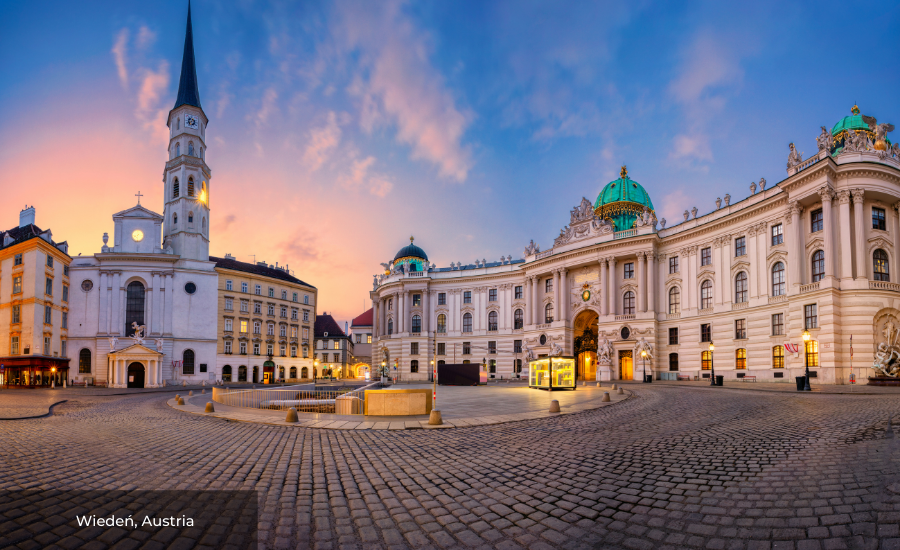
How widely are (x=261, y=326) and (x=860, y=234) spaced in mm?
70277

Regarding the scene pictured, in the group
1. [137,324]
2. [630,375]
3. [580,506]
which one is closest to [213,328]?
[137,324]

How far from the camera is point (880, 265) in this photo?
35.5m

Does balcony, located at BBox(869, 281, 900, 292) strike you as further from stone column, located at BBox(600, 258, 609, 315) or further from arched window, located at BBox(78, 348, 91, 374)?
arched window, located at BBox(78, 348, 91, 374)

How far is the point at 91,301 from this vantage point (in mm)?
58250

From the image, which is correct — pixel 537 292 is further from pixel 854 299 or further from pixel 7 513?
pixel 7 513

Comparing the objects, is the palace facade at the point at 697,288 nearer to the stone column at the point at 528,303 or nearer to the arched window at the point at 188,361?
the stone column at the point at 528,303

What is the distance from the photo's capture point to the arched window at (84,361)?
57.2m

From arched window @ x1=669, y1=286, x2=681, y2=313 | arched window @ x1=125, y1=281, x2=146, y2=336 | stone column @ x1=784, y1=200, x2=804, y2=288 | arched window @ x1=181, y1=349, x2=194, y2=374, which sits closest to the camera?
stone column @ x1=784, y1=200, x2=804, y2=288

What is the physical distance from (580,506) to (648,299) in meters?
50.3

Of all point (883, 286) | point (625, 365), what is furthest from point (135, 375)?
point (883, 286)

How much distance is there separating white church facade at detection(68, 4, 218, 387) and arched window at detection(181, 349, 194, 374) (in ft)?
0.40

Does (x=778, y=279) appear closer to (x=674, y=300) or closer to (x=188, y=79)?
(x=674, y=300)

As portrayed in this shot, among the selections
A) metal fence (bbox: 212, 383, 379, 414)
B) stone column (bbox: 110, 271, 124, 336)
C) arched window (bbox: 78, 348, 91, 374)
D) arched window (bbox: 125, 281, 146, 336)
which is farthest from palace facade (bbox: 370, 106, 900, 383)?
arched window (bbox: 78, 348, 91, 374)

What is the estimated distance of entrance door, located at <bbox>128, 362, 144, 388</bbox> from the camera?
5444 cm
